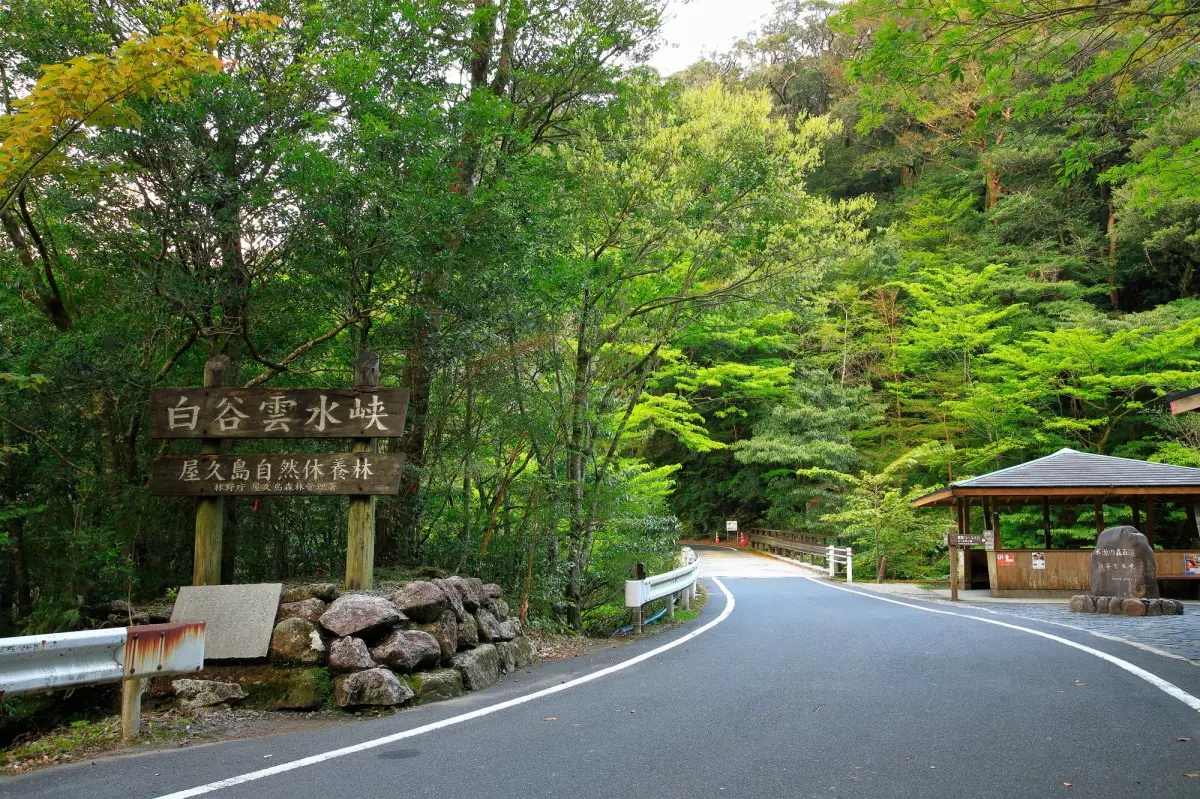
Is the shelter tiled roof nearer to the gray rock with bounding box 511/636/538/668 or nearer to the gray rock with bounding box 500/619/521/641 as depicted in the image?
the gray rock with bounding box 511/636/538/668

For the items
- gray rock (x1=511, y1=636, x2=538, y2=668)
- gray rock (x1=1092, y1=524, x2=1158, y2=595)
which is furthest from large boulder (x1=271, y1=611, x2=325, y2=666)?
gray rock (x1=1092, y1=524, x2=1158, y2=595)

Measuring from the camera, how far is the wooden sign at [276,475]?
21.9 ft

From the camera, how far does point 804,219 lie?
11352 millimetres

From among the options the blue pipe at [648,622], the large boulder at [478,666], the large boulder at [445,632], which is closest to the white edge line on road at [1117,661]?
the blue pipe at [648,622]

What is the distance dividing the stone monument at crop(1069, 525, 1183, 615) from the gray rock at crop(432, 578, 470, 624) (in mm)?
10531

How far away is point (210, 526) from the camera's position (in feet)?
22.3

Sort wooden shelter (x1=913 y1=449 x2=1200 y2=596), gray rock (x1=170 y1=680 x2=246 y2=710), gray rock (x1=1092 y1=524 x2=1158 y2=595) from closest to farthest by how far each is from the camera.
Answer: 1. gray rock (x1=170 y1=680 x2=246 y2=710)
2. gray rock (x1=1092 y1=524 x2=1158 y2=595)
3. wooden shelter (x1=913 y1=449 x2=1200 y2=596)

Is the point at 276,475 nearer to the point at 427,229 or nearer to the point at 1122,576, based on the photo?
the point at 427,229

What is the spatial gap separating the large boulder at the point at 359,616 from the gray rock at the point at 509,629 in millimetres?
1512

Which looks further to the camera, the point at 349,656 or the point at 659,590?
the point at 659,590

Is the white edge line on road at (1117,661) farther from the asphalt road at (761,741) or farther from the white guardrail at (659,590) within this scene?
the white guardrail at (659,590)

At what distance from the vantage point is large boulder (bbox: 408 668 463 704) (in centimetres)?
570

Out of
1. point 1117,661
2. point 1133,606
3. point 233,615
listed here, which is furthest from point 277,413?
point 1133,606

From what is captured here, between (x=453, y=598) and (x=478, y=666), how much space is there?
2.31 ft
